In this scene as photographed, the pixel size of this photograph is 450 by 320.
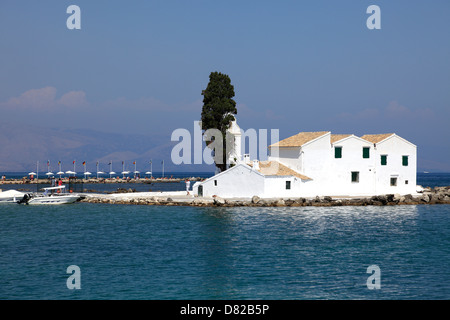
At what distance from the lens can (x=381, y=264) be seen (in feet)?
80.3

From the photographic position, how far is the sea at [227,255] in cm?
1961

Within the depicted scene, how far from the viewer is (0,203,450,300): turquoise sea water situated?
19719mm

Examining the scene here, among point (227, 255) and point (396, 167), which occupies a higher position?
point (396, 167)

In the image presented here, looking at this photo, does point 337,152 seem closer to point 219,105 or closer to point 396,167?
point 396,167

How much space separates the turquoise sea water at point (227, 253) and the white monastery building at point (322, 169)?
5.23 meters

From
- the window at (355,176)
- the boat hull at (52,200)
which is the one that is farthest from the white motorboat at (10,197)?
the window at (355,176)

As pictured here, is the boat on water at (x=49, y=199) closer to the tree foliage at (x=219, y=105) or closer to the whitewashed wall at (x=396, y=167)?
the tree foliage at (x=219, y=105)

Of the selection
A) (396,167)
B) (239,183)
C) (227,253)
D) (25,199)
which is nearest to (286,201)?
(239,183)

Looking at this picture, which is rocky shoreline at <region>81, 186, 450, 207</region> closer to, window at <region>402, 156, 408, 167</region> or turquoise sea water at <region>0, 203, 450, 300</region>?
turquoise sea water at <region>0, 203, 450, 300</region>

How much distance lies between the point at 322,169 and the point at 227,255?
Answer: 2883cm

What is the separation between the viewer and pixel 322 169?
2112 inches

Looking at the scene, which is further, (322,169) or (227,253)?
(322,169)

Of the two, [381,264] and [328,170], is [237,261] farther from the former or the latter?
[328,170]
